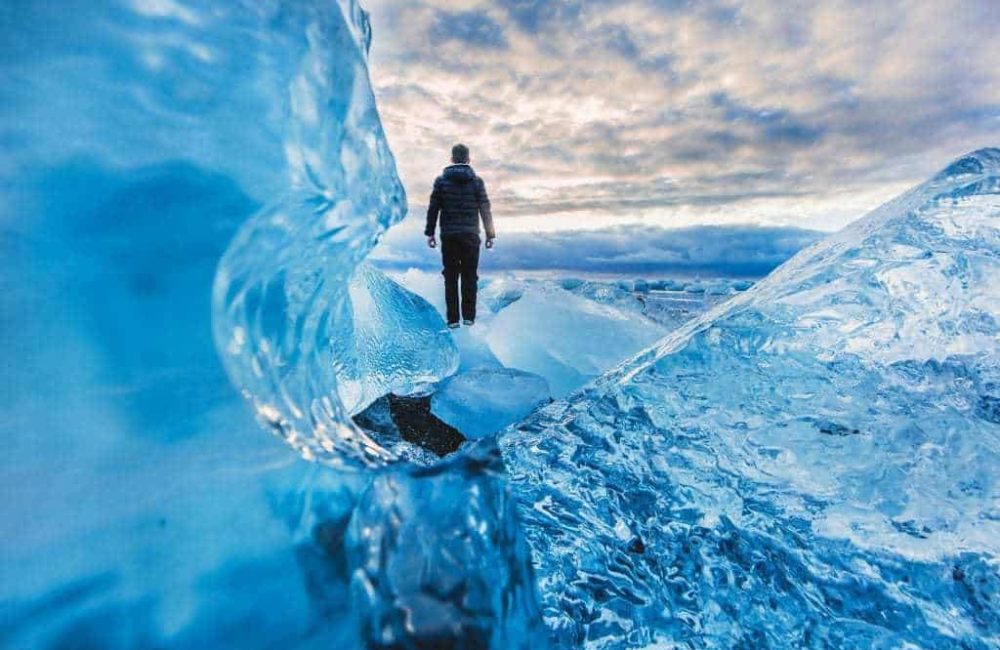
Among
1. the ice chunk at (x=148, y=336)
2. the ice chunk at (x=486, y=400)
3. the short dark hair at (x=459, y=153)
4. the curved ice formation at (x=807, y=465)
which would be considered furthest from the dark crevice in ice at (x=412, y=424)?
the short dark hair at (x=459, y=153)

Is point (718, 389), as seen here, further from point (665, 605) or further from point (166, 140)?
point (166, 140)

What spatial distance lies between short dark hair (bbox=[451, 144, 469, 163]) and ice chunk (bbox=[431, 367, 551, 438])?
2.98m

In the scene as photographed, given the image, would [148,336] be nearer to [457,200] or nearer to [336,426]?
[336,426]

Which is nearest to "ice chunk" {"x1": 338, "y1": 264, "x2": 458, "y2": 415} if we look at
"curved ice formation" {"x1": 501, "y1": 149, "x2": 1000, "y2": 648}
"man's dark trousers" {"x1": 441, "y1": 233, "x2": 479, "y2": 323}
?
"man's dark trousers" {"x1": 441, "y1": 233, "x2": 479, "y2": 323}

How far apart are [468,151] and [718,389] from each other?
15.0 feet

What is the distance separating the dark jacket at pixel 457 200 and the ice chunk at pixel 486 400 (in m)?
2.62

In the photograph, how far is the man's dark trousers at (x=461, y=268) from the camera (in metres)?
5.26

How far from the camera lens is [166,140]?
752 millimetres

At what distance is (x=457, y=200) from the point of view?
518 centimetres

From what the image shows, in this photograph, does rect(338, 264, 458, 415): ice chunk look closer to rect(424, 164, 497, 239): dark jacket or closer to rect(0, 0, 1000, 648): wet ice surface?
rect(424, 164, 497, 239): dark jacket

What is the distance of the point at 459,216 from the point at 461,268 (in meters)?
0.56

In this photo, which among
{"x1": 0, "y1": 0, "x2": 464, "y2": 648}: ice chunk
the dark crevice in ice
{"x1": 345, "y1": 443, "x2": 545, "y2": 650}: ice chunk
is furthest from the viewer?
the dark crevice in ice

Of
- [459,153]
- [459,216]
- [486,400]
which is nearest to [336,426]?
[486,400]

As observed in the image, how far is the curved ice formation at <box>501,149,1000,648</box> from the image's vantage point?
93cm
